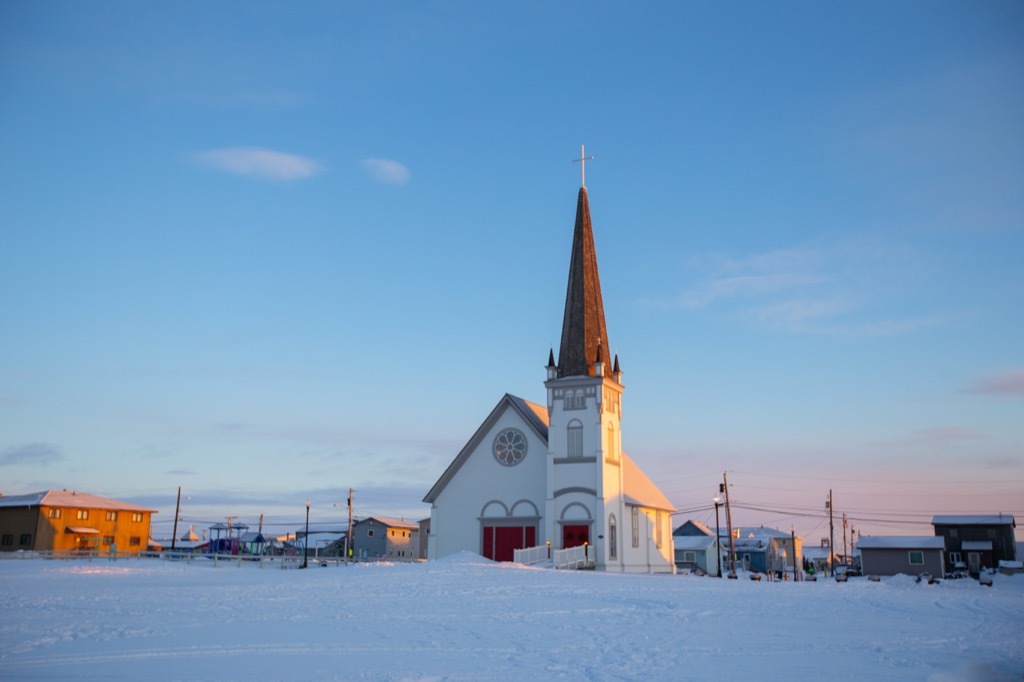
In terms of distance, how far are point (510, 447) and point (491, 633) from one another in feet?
105

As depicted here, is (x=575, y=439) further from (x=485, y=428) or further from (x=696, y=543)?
(x=696, y=543)

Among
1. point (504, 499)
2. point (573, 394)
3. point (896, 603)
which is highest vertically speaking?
point (573, 394)

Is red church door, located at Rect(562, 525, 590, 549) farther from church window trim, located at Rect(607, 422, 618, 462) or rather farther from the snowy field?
the snowy field

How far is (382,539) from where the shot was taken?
286 feet

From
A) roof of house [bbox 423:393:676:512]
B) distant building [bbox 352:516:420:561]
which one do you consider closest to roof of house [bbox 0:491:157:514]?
distant building [bbox 352:516:420:561]

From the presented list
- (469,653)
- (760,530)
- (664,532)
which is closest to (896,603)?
(469,653)

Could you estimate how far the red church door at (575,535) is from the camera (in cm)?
4400

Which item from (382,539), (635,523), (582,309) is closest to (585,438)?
(635,523)

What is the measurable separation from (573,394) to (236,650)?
33971mm

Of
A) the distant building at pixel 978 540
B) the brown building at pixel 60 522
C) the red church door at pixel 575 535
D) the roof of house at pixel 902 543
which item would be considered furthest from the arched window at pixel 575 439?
the distant building at pixel 978 540

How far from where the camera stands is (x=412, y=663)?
12250mm

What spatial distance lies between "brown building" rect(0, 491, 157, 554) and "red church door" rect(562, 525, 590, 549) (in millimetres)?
39912

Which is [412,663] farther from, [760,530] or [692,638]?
[760,530]

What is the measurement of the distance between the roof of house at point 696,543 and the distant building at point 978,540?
23346 mm
